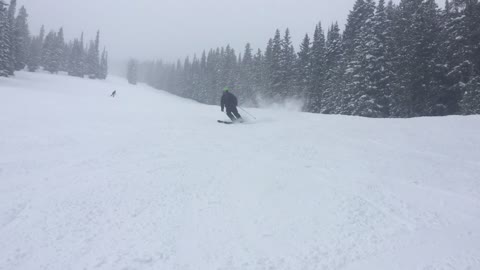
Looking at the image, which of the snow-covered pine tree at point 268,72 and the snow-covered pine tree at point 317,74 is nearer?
the snow-covered pine tree at point 317,74

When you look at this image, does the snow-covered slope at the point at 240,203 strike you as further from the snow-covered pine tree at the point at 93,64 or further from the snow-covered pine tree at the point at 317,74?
the snow-covered pine tree at the point at 93,64

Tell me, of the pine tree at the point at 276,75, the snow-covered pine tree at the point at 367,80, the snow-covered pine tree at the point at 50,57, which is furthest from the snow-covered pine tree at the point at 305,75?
the snow-covered pine tree at the point at 50,57

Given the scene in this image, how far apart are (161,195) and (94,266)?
180 cm

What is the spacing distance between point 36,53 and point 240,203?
85.9 meters

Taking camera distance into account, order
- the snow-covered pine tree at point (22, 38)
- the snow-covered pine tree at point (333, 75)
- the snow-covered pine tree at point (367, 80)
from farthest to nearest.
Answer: the snow-covered pine tree at point (22, 38), the snow-covered pine tree at point (333, 75), the snow-covered pine tree at point (367, 80)

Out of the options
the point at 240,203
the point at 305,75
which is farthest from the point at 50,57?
the point at 240,203

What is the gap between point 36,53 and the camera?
70.1 meters

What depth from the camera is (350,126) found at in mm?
10758

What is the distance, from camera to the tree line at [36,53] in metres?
42.4

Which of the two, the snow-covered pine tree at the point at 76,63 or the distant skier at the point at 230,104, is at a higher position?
the snow-covered pine tree at the point at 76,63

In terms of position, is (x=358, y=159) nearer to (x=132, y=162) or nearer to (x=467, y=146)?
(x=467, y=146)

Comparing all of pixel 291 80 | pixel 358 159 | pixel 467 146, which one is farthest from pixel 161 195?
pixel 291 80

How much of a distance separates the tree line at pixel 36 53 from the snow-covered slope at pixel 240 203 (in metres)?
44.3

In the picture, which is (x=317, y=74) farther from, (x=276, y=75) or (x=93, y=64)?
(x=93, y=64)
